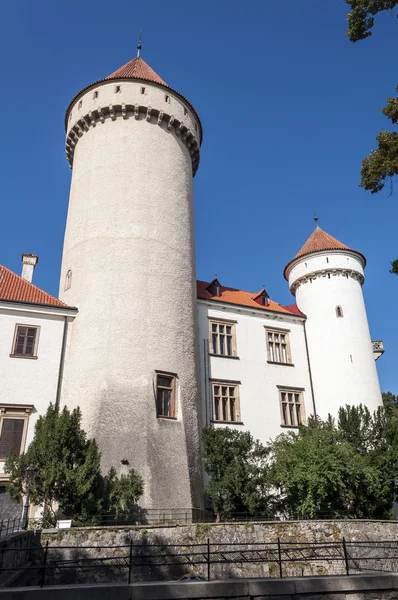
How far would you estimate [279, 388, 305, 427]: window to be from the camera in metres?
26.2

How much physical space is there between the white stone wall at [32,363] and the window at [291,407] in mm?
12351

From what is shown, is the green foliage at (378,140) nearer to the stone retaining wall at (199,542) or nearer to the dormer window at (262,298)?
the stone retaining wall at (199,542)

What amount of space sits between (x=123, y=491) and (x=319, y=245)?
68.2 ft

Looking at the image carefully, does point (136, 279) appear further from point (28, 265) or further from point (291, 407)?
point (291, 407)

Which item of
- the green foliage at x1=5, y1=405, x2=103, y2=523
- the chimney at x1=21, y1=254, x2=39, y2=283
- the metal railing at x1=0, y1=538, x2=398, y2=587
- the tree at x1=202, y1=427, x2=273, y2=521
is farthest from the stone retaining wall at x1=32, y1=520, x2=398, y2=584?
the chimney at x1=21, y1=254, x2=39, y2=283

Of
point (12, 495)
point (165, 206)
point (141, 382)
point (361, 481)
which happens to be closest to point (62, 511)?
point (12, 495)

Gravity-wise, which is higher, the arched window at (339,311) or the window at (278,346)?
the arched window at (339,311)

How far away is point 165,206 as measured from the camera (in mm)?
25188

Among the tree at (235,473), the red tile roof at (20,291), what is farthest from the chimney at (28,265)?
the tree at (235,473)

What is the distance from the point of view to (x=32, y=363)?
20.5 metres

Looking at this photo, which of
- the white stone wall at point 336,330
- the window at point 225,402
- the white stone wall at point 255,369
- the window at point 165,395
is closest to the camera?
the window at point 165,395

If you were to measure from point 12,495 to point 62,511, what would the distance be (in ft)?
5.71

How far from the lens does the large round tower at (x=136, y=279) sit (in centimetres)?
1964

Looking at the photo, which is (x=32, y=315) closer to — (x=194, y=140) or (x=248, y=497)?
(x=248, y=497)
